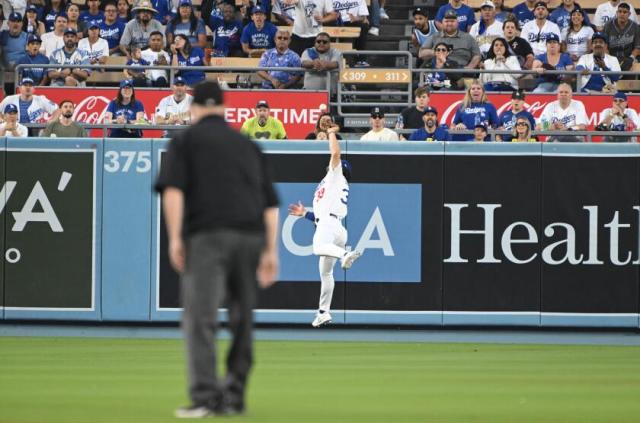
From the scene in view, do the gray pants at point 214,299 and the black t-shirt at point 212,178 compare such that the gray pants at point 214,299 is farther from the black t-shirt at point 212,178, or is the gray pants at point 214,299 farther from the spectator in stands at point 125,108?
the spectator in stands at point 125,108

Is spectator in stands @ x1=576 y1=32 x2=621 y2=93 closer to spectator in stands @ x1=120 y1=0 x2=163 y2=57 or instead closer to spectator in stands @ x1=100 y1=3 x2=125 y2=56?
spectator in stands @ x1=120 y1=0 x2=163 y2=57

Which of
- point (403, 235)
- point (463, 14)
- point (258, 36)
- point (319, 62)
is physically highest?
point (463, 14)

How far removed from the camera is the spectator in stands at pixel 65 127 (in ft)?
60.7

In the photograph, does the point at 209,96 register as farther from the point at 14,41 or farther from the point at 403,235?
the point at 14,41

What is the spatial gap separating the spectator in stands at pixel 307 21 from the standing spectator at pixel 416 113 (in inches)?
137

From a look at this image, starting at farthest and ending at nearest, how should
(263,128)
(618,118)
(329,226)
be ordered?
(618,118) < (263,128) < (329,226)

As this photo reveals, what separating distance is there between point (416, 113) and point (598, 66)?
448cm

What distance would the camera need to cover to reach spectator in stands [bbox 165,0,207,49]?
23.5 m

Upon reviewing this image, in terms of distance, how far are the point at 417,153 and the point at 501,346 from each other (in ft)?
10.3

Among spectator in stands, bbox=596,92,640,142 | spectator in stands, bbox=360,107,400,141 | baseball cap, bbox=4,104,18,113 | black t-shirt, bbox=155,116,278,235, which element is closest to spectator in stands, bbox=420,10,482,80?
spectator in stands, bbox=596,92,640,142

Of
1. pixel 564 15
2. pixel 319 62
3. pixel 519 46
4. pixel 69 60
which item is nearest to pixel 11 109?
pixel 69 60

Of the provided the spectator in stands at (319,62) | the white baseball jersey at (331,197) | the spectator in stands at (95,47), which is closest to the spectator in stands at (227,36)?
the spectator in stands at (95,47)

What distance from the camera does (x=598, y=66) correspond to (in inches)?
883

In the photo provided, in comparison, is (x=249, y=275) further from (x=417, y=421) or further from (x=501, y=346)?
(x=501, y=346)
